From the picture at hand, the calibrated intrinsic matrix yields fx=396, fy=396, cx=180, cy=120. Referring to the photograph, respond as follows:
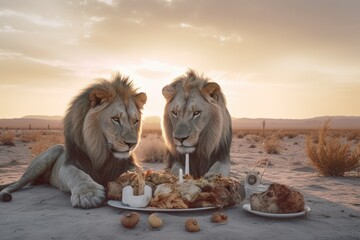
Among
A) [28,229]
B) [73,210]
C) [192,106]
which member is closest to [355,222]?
[192,106]

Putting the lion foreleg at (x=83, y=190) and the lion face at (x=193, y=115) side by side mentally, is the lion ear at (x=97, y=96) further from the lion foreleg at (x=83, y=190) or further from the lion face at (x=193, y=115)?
the lion face at (x=193, y=115)

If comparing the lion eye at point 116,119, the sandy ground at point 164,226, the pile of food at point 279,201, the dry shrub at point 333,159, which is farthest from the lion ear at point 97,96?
the dry shrub at point 333,159

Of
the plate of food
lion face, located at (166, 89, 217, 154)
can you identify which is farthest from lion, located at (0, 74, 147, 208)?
the plate of food

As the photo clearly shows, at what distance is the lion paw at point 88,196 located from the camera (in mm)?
4488

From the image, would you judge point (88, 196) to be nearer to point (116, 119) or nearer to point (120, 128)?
point (120, 128)

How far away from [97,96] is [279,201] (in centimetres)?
250

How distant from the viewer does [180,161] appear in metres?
5.79

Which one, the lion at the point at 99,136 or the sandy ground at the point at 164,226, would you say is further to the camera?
the lion at the point at 99,136

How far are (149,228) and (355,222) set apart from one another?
2255 mm

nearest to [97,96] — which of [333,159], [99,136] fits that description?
[99,136]

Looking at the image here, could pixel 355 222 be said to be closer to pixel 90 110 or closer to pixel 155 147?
pixel 90 110

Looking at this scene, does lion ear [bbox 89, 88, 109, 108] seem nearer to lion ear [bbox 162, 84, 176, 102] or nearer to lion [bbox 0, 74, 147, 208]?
lion [bbox 0, 74, 147, 208]

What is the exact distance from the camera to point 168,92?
18.6ft

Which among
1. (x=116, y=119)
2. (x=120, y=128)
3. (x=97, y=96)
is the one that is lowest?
(x=120, y=128)
